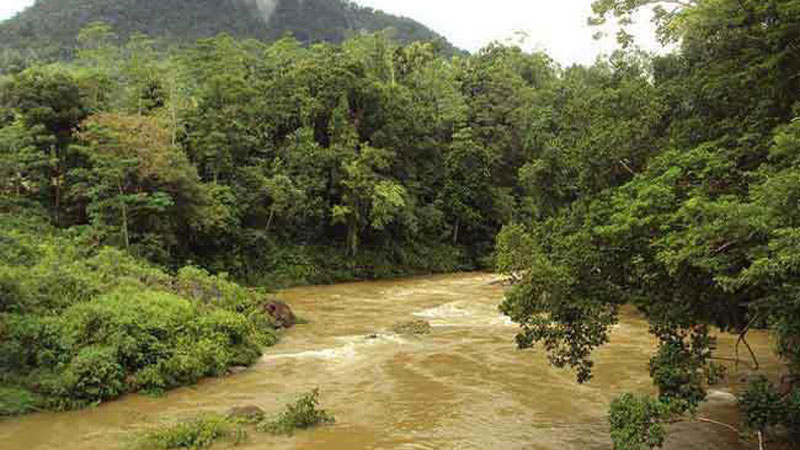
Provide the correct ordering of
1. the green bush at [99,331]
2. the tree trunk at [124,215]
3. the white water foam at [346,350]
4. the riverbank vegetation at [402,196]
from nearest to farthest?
the riverbank vegetation at [402,196]
the green bush at [99,331]
the white water foam at [346,350]
the tree trunk at [124,215]

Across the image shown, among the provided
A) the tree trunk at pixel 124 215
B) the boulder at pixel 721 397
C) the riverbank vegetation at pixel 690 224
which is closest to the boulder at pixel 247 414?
the riverbank vegetation at pixel 690 224

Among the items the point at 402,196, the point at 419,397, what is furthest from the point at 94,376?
the point at 402,196

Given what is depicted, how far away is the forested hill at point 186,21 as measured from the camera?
230 feet

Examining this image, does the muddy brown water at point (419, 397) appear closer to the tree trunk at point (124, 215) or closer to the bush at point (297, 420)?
the bush at point (297, 420)

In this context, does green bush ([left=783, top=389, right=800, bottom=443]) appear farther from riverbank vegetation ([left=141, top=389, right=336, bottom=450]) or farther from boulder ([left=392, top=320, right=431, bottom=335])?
boulder ([left=392, top=320, right=431, bottom=335])

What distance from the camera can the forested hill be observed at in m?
70.1

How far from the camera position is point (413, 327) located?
19.2m

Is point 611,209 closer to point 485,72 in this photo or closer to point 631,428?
point 631,428

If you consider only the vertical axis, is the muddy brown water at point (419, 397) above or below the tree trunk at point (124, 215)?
below

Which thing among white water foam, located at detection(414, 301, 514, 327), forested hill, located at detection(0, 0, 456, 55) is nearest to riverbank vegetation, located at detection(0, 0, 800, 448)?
white water foam, located at detection(414, 301, 514, 327)

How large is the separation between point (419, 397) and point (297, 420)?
2.87m

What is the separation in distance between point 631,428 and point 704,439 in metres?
3.47

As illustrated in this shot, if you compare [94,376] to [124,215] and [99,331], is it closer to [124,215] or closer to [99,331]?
[99,331]

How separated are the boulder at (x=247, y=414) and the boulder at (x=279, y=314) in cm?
766
